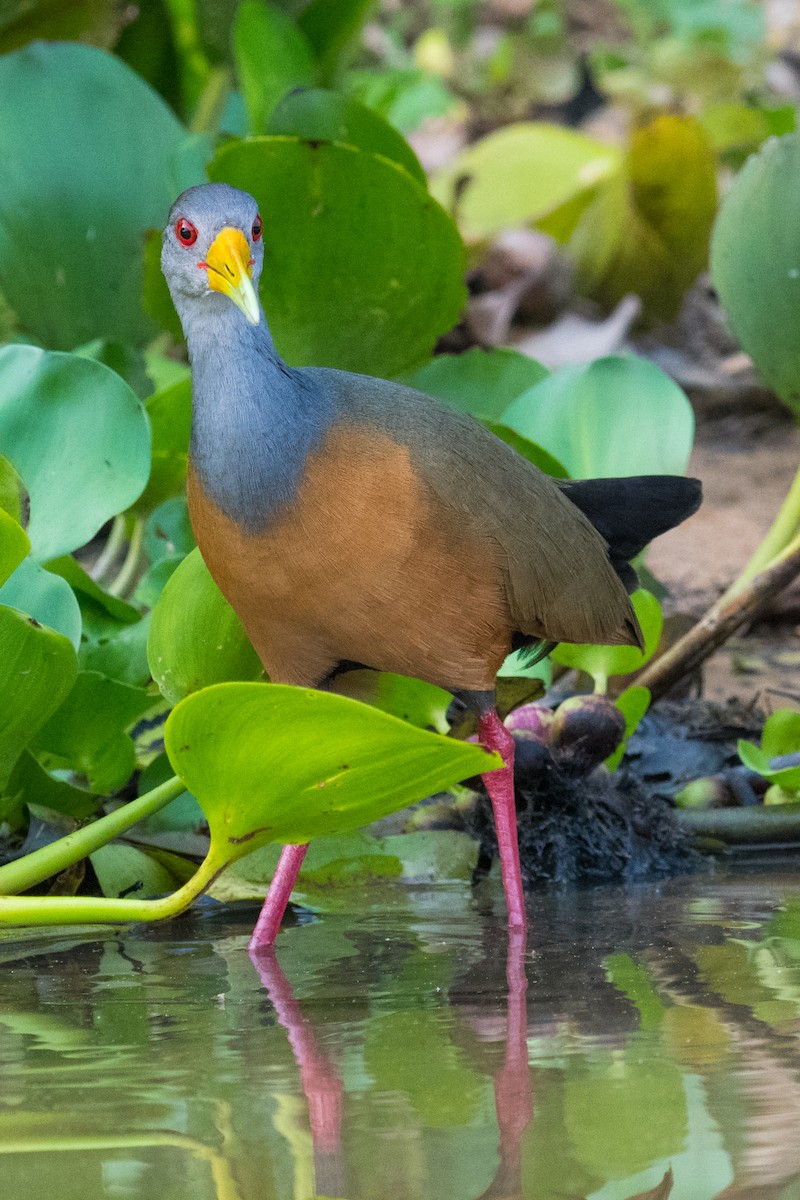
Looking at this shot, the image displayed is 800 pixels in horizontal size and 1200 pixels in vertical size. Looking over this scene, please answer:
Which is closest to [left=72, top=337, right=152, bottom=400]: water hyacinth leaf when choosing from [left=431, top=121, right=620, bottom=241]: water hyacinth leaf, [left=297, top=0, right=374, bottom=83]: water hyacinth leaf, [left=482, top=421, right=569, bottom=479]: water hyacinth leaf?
[left=482, top=421, right=569, bottom=479]: water hyacinth leaf

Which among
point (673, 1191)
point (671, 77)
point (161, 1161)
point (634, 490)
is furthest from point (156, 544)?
point (671, 77)

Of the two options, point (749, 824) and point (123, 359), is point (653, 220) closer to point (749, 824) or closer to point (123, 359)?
point (123, 359)

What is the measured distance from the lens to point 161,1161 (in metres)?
1.66

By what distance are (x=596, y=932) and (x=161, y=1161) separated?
1.26 metres

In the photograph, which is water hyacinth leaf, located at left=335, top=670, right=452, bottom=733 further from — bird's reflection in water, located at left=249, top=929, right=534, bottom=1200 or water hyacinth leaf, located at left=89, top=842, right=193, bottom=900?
bird's reflection in water, located at left=249, top=929, right=534, bottom=1200

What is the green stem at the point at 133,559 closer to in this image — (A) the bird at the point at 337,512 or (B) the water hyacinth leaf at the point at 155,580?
(B) the water hyacinth leaf at the point at 155,580

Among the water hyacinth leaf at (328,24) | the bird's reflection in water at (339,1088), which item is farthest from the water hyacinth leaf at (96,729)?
the water hyacinth leaf at (328,24)

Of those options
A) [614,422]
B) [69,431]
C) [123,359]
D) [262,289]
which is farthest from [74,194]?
[614,422]

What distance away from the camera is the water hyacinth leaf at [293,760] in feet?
6.89

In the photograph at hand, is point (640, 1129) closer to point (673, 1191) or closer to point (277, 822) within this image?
point (673, 1191)

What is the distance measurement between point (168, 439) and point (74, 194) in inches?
39.8

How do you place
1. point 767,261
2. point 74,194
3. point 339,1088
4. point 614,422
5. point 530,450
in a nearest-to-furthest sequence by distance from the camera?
point 339,1088, point 530,450, point 614,422, point 767,261, point 74,194

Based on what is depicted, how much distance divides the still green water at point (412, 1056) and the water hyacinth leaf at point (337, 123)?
6.44 feet

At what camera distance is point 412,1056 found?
2.02 metres
